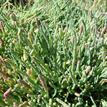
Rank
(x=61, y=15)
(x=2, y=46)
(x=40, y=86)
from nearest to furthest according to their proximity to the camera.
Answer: (x=40, y=86) → (x=2, y=46) → (x=61, y=15)

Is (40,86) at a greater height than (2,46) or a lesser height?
lesser

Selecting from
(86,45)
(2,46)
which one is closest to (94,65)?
(86,45)

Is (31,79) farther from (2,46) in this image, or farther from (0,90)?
(2,46)

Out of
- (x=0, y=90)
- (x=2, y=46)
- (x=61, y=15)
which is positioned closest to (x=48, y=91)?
(x=0, y=90)

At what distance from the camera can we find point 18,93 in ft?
5.39

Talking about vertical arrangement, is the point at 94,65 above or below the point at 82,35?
below

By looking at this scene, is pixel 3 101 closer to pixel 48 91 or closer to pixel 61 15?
pixel 48 91

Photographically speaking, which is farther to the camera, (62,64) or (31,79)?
(62,64)

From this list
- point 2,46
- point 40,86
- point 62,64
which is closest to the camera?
point 40,86

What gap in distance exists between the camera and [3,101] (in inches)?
63.2

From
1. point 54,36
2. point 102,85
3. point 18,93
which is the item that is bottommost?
point 102,85

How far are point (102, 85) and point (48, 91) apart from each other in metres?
0.29

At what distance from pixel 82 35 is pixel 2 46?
503 millimetres

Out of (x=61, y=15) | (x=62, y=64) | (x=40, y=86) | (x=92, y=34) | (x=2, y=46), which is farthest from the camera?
(x=61, y=15)
